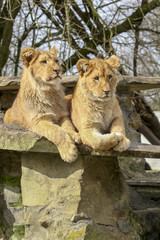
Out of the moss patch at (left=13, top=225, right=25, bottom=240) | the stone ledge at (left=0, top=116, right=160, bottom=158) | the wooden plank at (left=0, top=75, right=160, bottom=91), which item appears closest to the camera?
the stone ledge at (left=0, top=116, right=160, bottom=158)

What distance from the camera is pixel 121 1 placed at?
6.87 m

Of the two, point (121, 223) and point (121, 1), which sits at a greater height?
point (121, 1)

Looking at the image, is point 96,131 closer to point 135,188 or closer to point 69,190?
point 69,190

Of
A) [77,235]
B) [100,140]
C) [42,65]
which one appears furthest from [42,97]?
[77,235]

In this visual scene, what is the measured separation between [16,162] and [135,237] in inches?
60.6

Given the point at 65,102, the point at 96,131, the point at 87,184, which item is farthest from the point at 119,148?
the point at 65,102

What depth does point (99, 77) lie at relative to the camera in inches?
130

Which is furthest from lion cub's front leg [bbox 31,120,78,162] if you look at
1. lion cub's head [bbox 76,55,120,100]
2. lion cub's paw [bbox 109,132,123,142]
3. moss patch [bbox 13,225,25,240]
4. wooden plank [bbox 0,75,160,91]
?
wooden plank [bbox 0,75,160,91]

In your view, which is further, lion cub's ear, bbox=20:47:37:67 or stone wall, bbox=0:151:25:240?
stone wall, bbox=0:151:25:240

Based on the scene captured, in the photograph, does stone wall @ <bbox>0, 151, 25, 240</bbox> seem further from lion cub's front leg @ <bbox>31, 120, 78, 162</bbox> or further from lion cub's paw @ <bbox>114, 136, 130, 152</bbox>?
lion cub's paw @ <bbox>114, 136, 130, 152</bbox>

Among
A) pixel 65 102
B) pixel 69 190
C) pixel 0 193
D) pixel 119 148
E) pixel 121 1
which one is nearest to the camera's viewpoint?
pixel 119 148

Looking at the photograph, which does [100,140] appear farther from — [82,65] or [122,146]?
[82,65]

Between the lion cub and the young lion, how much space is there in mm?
160

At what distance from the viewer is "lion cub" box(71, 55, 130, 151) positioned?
3.25 meters
